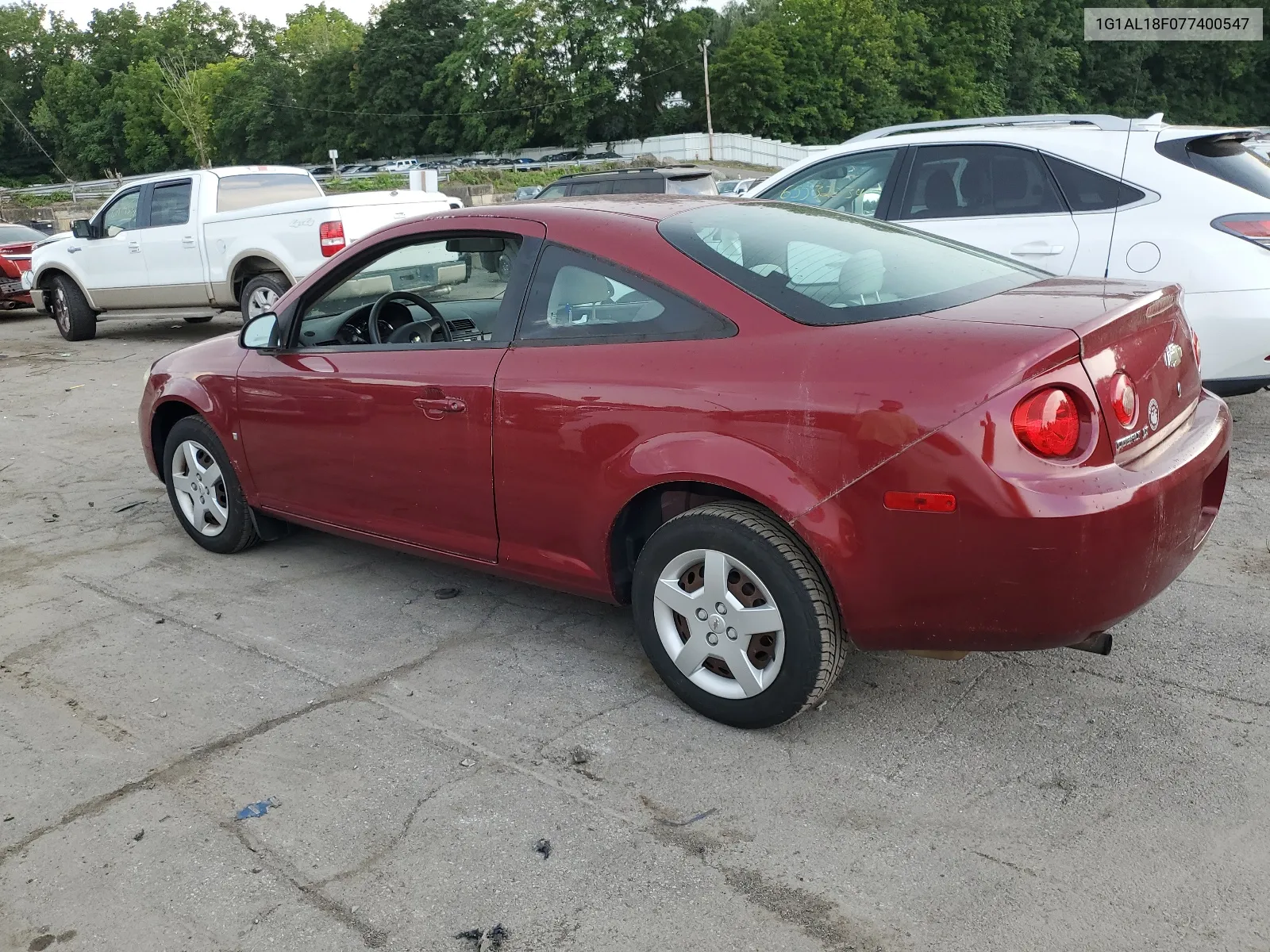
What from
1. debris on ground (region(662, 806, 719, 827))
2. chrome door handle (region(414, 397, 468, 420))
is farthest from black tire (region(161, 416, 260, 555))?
debris on ground (region(662, 806, 719, 827))

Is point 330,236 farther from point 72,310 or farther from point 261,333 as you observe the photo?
point 261,333

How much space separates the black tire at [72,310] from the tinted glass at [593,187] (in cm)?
611

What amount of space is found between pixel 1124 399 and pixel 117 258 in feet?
39.5

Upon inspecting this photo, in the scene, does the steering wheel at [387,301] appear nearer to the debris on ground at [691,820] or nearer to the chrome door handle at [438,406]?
the chrome door handle at [438,406]

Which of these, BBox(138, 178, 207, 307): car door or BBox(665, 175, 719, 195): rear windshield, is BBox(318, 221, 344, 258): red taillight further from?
BBox(665, 175, 719, 195): rear windshield

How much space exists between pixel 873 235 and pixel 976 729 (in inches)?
67.5

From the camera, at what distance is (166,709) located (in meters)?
3.62

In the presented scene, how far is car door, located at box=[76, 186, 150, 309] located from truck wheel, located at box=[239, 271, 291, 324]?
1.79 metres

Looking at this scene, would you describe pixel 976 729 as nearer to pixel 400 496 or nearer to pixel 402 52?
pixel 400 496

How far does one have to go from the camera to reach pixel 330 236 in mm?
10367

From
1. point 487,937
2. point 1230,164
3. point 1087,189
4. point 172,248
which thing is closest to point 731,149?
point 172,248

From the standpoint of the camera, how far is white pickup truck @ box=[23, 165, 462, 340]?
1059 cm

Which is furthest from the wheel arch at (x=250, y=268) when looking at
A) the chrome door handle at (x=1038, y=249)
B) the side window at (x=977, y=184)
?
the chrome door handle at (x=1038, y=249)

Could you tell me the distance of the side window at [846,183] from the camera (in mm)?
6902
